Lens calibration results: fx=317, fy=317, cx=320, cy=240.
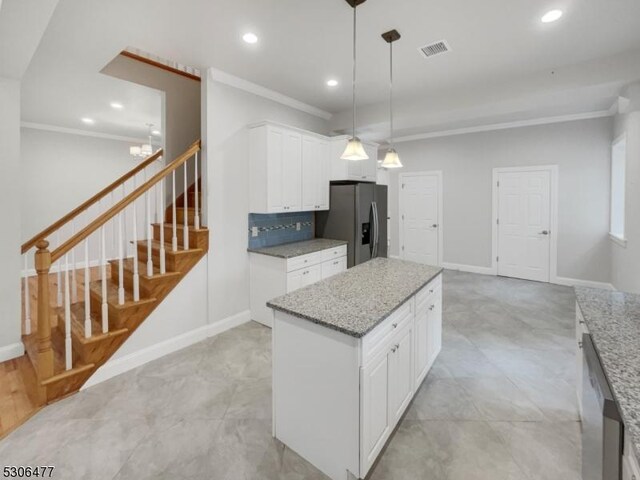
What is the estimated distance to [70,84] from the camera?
3.73 meters

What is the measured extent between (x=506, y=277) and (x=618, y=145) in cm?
259

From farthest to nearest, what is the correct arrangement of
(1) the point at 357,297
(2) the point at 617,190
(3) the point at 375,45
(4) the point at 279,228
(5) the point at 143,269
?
(2) the point at 617,190
(4) the point at 279,228
(5) the point at 143,269
(3) the point at 375,45
(1) the point at 357,297

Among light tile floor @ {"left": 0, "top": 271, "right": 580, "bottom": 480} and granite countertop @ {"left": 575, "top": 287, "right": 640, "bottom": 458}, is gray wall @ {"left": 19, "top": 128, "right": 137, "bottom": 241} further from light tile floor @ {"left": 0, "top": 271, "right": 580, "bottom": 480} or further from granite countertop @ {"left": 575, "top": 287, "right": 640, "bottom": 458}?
granite countertop @ {"left": 575, "top": 287, "right": 640, "bottom": 458}

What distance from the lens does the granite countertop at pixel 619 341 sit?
3.34 ft

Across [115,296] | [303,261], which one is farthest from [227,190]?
[115,296]

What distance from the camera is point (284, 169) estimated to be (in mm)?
3854

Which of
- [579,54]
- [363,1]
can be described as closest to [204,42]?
[363,1]

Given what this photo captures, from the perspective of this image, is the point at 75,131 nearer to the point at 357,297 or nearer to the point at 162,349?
the point at 162,349

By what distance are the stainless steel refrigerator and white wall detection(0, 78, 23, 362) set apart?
3.33 m

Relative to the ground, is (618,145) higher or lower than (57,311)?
higher

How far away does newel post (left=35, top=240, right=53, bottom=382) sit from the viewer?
7.34ft

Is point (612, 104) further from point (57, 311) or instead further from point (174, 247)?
point (57, 311)

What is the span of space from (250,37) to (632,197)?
170 inches

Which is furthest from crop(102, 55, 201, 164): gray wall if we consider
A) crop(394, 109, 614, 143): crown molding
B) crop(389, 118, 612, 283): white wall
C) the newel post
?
crop(389, 118, 612, 283): white wall
